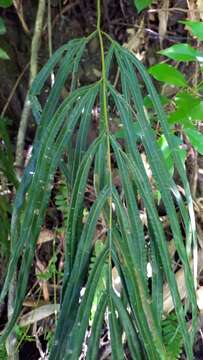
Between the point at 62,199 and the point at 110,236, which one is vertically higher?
the point at 110,236

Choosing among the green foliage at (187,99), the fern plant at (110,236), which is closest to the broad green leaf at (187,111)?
the green foliage at (187,99)

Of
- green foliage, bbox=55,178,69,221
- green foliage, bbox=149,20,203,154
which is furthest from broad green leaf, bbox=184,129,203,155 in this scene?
green foliage, bbox=55,178,69,221

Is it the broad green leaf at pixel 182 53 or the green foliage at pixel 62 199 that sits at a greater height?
the broad green leaf at pixel 182 53

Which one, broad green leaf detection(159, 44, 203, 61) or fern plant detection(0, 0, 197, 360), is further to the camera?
broad green leaf detection(159, 44, 203, 61)

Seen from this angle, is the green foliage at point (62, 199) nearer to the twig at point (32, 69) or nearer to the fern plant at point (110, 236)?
the twig at point (32, 69)

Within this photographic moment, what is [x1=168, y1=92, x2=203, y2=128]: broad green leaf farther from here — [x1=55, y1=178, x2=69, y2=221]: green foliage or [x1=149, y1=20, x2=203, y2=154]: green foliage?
[x1=55, y1=178, x2=69, y2=221]: green foliage

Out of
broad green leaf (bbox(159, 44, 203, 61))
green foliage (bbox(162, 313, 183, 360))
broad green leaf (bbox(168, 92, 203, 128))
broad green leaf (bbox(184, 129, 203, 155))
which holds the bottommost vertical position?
green foliage (bbox(162, 313, 183, 360))

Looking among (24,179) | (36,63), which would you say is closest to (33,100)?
(24,179)

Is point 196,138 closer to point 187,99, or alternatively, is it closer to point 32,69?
point 187,99

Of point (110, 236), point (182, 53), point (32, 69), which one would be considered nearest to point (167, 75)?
point (182, 53)

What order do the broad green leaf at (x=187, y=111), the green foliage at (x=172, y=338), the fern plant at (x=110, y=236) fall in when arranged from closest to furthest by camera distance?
the fern plant at (x=110, y=236) → the broad green leaf at (x=187, y=111) → the green foliage at (x=172, y=338)

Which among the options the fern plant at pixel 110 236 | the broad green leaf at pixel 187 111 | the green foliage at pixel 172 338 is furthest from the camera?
the green foliage at pixel 172 338

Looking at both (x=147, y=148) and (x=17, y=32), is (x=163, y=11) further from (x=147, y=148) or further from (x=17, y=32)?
(x=147, y=148)
